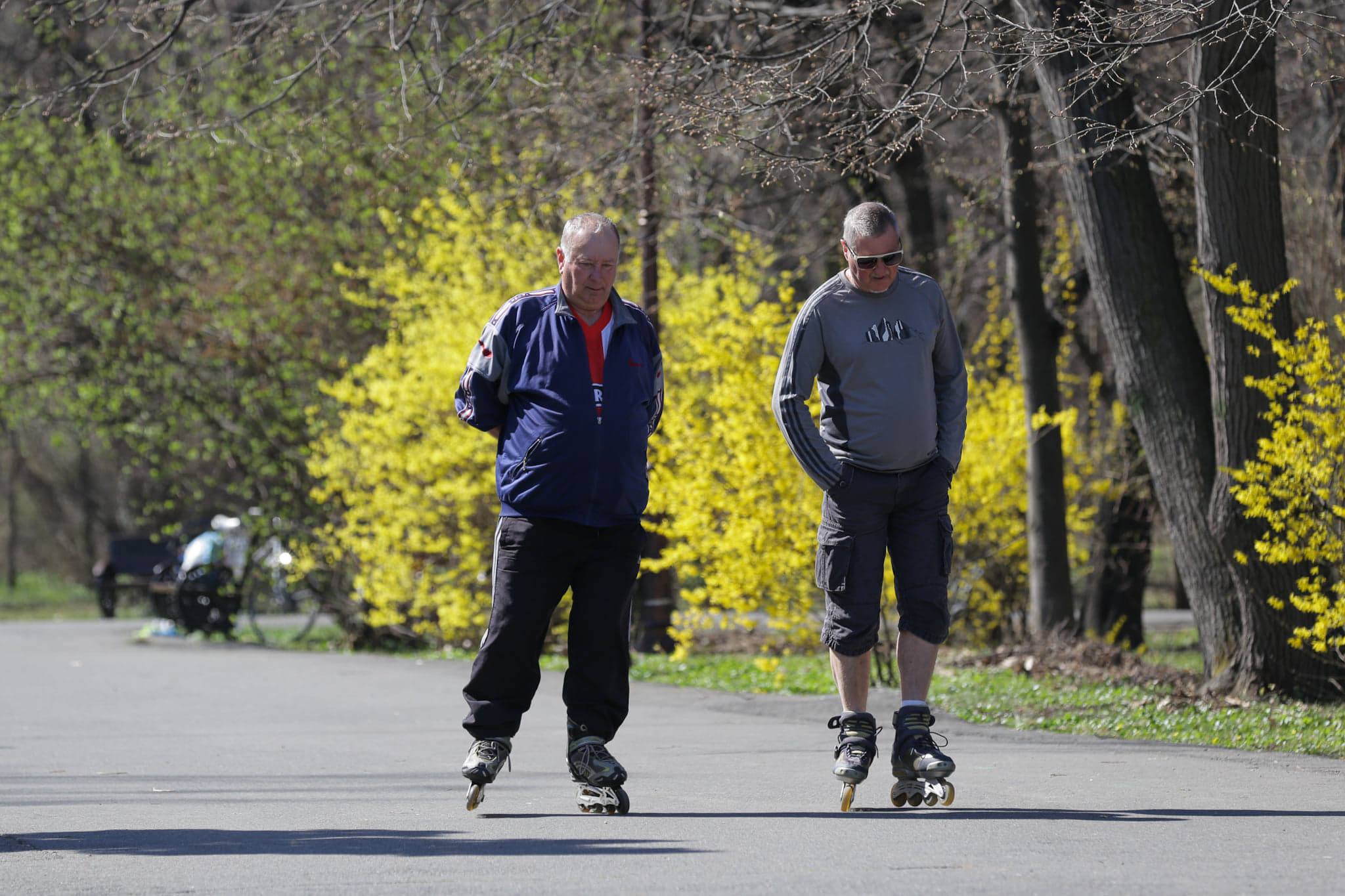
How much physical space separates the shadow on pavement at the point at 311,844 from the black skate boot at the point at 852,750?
801mm

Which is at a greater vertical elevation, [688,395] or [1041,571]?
[688,395]

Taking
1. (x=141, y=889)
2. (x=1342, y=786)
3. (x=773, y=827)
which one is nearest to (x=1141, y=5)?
(x=1342, y=786)

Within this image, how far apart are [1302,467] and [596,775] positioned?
442 cm

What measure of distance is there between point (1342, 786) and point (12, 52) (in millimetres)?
20545

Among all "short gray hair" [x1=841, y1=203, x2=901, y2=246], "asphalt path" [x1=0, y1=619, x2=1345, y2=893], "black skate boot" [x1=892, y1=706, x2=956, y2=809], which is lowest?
"asphalt path" [x1=0, y1=619, x2=1345, y2=893]

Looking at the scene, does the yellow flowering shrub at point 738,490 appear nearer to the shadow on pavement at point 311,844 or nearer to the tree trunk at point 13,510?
the shadow on pavement at point 311,844

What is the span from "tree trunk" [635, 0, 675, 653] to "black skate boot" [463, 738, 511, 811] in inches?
270

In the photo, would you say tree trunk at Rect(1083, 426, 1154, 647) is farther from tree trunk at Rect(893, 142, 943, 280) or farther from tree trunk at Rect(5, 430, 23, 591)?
tree trunk at Rect(5, 430, 23, 591)

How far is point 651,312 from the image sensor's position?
14883 millimetres

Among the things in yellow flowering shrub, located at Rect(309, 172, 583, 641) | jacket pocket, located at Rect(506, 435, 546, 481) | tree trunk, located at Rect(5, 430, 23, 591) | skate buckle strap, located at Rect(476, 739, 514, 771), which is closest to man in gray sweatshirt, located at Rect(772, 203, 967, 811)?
jacket pocket, located at Rect(506, 435, 546, 481)

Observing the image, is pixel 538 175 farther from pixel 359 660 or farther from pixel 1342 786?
pixel 1342 786

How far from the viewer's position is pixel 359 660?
15586 mm

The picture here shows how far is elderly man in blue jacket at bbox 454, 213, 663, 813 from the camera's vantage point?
5.84 m

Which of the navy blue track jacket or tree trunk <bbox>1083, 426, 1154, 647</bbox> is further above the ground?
the navy blue track jacket
